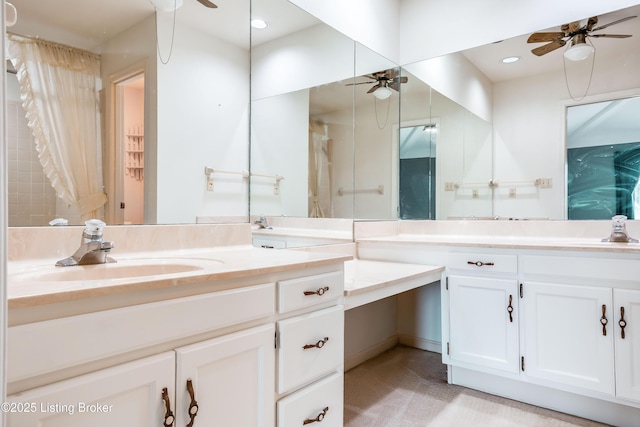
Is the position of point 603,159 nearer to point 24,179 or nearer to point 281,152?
point 281,152

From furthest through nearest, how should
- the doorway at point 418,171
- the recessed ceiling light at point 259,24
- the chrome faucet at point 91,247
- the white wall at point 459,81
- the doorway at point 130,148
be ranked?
1. the doorway at point 418,171
2. the white wall at point 459,81
3. the recessed ceiling light at point 259,24
4. the doorway at point 130,148
5. the chrome faucet at point 91,247

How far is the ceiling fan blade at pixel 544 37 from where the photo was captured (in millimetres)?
2305

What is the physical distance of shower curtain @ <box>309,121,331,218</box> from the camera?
7.76 feet

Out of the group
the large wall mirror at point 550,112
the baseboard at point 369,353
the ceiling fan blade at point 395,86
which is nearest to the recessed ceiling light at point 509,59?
the large wall mirror at point 550,112

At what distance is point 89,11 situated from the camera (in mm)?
1306

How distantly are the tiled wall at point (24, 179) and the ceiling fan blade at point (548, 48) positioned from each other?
8.94 feet

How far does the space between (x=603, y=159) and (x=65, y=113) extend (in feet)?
8.80

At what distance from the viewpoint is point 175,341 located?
92cm

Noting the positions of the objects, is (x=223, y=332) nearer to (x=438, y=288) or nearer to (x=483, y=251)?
(x=483, y=251)

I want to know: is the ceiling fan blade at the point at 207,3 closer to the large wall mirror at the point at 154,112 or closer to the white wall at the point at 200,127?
the large wall mirror at the point at 154,112

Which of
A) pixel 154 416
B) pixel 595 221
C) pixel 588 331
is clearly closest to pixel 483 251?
pixel 588 331

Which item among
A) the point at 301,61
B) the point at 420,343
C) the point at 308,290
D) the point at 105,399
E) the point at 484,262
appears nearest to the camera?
the point at 105,399

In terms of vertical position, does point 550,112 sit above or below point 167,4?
below

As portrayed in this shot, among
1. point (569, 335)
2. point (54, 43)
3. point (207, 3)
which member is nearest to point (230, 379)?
point (54, 43)
